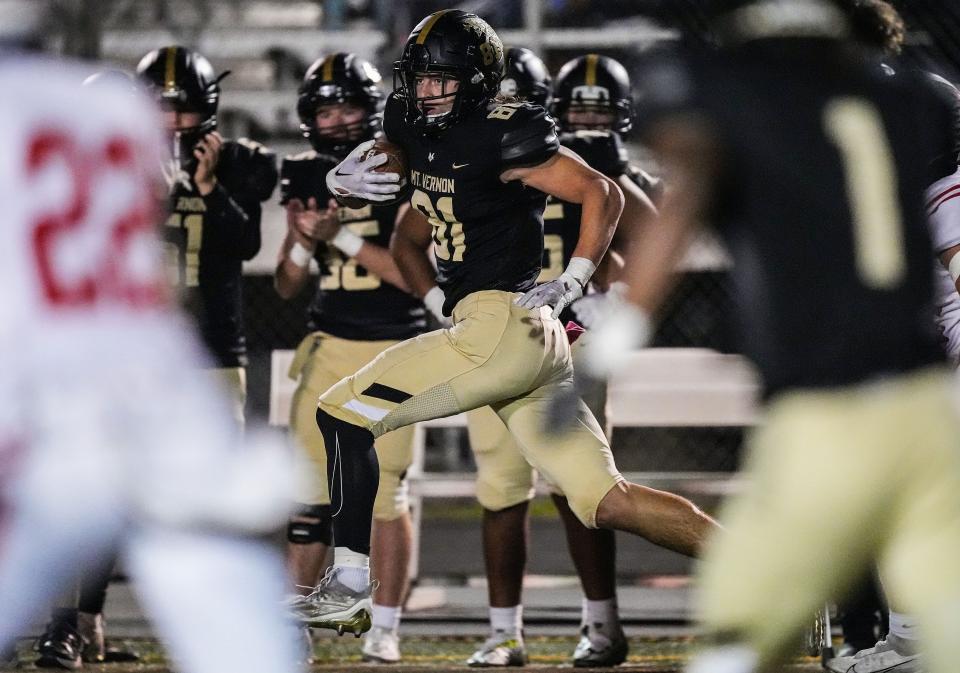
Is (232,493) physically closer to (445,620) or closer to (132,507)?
(132,507)

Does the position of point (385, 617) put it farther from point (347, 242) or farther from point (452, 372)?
point (452, 372)

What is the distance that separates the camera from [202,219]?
18.5ft

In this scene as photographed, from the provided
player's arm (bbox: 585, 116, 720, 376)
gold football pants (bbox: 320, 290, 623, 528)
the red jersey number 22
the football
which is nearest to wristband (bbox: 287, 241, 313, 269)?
the football

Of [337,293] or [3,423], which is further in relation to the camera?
[337,293]

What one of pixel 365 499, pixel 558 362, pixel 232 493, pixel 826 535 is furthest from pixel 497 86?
pixel 826 535

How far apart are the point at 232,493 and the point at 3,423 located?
63 centimetres

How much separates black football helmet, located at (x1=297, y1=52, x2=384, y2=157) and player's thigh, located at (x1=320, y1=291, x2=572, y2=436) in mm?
1592

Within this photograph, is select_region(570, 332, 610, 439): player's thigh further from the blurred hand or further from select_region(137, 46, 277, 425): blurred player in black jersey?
the blurred hand

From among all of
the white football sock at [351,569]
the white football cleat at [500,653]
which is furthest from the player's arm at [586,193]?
the white football cleat at [500,653]

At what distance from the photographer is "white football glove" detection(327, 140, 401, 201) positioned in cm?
452

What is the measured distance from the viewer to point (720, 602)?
2.67 metres

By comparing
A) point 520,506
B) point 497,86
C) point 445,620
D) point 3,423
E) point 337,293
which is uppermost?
point 497,86

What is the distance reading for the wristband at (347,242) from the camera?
17.9 feet

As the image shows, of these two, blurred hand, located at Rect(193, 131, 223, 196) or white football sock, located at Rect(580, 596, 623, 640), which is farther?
blurred hand, located at Rect(193, 131, 223, 196)
